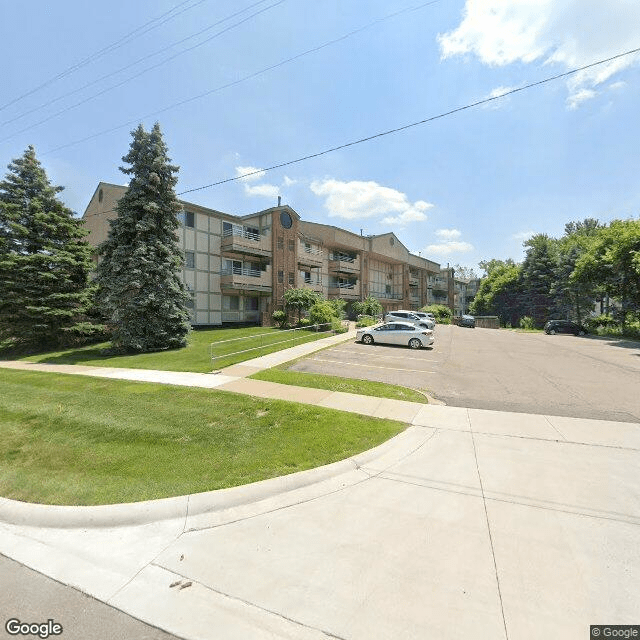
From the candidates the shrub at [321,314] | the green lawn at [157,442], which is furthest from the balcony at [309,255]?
the green lawn at [157,442]

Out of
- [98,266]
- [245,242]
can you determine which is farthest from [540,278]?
[98,266]

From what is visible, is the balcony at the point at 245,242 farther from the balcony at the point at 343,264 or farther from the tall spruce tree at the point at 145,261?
the balcony at the point at 343,264

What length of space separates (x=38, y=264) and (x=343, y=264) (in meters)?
28.8

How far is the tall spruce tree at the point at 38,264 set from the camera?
20.3 m

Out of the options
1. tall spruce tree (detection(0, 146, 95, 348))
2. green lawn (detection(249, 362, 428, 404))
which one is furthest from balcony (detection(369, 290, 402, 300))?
green lawn (detection(249, 362, 428, 404))

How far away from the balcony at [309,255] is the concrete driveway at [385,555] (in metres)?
29.7

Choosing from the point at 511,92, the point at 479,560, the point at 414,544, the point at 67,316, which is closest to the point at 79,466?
the point at 414,544

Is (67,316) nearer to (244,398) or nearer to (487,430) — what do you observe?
(244,398)

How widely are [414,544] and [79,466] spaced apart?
5400mm

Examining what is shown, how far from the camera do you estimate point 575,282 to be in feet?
112

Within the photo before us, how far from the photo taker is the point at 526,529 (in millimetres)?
3674

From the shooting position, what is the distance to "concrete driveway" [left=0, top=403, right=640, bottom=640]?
8.58 ft

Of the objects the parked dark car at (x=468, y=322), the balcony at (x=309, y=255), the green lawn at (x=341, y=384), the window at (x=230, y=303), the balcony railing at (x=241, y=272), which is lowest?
the green lawn at (x=341, y=384)

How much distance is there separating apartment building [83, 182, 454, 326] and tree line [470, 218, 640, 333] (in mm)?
25207
